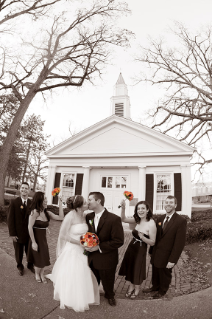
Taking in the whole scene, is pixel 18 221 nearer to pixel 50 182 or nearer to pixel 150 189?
pixel 150 189

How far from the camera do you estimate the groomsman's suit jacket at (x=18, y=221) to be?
523 cm

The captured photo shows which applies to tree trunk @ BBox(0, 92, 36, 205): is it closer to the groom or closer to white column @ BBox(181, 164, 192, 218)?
white column @ BBox(181, 164, 192, 218)

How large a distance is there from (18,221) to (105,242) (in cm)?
241

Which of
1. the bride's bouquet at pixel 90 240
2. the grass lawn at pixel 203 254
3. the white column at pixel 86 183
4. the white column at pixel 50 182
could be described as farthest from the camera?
the white column at pixel 50 182

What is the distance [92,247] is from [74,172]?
11513 millimetres

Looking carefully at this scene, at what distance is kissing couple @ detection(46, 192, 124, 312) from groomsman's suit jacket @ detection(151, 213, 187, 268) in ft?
2.98

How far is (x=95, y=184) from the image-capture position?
48.2 ft

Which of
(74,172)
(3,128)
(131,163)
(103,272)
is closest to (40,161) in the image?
(3,128)

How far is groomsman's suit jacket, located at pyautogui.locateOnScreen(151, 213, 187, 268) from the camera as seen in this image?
425 cm

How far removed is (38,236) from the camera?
16.0ft

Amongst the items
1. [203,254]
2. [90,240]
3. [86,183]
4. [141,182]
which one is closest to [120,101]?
[86,183]

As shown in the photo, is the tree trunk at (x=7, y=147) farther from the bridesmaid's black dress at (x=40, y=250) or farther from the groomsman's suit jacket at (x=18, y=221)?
the bridesmaid's black dress at (x=40, y=250)

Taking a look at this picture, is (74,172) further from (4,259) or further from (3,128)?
(3,128)

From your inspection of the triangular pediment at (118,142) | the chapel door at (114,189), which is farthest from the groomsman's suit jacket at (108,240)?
the chapel door at (114,189)
